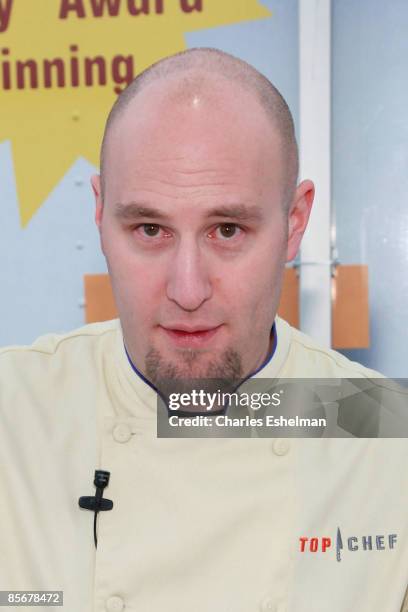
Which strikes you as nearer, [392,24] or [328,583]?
[328,583]

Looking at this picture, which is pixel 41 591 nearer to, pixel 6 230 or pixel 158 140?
pixel 158 140

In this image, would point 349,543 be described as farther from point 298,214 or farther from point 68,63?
point 68,63

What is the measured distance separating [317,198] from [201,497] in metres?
0.64

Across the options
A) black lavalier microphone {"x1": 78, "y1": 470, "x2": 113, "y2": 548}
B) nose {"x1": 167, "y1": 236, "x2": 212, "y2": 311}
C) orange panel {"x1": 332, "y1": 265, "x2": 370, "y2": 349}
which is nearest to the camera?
nose {"x1": 167, "y1": 236, "x2": 212, "y2": 311}

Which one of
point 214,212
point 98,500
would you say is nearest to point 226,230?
point 214,212

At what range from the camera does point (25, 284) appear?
1.60m

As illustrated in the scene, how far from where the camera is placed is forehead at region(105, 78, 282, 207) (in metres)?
1.05

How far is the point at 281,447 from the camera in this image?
1.18 m

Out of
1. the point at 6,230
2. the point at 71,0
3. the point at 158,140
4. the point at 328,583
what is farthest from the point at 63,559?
the point at 71,0

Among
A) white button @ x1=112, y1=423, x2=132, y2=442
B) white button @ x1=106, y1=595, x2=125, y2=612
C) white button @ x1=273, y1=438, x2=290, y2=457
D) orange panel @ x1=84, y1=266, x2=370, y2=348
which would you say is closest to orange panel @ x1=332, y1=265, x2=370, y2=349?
orange panel @ x1=84, y1=266, x2=370, y2=348

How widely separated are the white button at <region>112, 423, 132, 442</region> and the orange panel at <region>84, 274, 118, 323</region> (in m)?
0.44

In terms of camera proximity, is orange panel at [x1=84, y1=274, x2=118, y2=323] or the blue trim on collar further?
orange panel at [x1=84, y1=274, x2=118, y2=323]

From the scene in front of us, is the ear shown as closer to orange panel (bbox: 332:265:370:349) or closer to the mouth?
the mouth

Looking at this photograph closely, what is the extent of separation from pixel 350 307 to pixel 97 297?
0.49 meters
